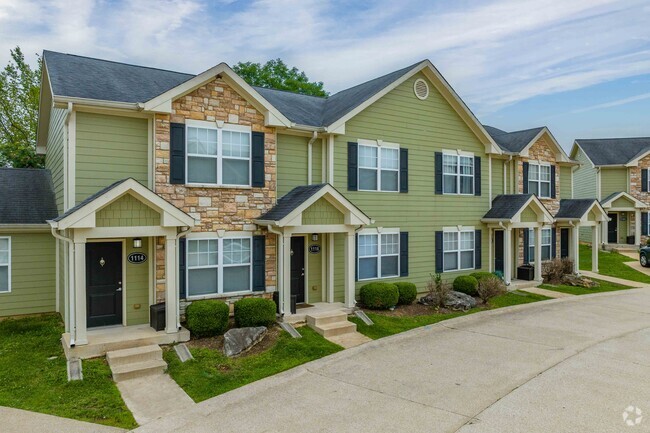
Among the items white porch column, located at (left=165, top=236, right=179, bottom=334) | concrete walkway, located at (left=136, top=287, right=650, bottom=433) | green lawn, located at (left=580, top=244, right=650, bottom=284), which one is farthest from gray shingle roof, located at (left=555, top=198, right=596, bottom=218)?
white porch column, located at (left=165, top=236, right=179, bottom=334)

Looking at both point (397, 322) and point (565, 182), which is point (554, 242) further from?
point (397, 322)

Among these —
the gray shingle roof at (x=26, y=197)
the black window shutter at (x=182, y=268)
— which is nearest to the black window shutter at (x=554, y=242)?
the black window shutter at (x=182, y=268)

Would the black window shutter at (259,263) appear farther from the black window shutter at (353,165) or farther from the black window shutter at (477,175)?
the black window shutter at (477,175)

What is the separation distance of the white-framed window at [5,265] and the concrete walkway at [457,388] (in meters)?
8.70

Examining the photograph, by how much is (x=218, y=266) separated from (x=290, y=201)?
2696mm

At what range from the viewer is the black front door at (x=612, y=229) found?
31.5 m

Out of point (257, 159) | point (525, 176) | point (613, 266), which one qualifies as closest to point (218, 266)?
point (257, 159)

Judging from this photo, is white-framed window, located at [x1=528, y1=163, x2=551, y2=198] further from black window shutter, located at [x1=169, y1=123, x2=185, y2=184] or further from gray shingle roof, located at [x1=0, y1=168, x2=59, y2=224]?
gray shingle roof, located at [x1=0, y1=168, x2=59, y2=224]

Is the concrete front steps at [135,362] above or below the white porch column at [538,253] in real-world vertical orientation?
below

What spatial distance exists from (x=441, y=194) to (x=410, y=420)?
36.4 feet

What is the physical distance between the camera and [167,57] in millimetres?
31125

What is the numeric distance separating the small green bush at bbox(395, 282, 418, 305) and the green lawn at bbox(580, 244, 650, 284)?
12.8 m

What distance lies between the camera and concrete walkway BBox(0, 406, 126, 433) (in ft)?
21.7

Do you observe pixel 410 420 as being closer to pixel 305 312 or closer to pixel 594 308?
pixel 305 312
